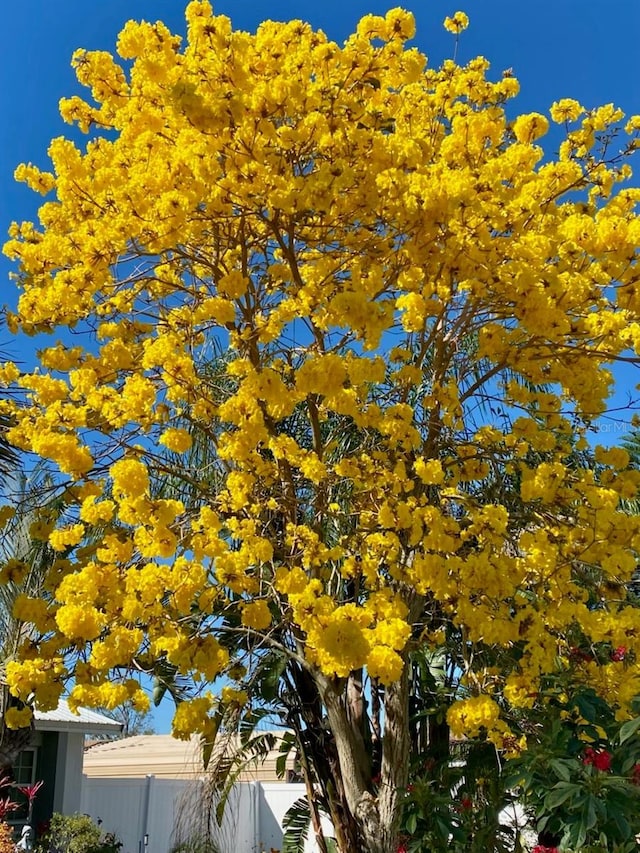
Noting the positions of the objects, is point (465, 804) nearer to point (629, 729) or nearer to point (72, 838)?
point (629, 729)

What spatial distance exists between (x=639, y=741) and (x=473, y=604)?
115 centimetres

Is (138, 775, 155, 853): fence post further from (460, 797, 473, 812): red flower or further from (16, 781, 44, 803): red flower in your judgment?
(460, 797, 473, 812): red flower

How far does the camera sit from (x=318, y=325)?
374 cm

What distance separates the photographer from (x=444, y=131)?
15.1ft

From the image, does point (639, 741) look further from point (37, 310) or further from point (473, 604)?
point (37, 310)

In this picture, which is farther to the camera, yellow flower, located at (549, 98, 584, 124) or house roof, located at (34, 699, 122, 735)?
house roof, located at (34, 699, 122, 735)

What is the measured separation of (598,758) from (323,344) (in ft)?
9.09

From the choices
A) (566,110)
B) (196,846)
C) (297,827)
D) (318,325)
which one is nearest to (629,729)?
(318,325)

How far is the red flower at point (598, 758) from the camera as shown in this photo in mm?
4207

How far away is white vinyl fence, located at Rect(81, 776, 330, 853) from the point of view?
40.6ft

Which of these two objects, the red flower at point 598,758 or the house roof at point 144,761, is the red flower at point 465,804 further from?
the house roof at point 144,761

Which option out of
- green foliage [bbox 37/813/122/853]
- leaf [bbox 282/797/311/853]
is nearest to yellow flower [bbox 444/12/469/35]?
leaf [bbox 282/797/311/853]

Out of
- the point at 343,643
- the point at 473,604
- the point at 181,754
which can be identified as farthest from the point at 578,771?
the point at 181,754

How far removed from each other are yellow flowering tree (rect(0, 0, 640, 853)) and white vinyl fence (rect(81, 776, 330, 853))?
921cm
